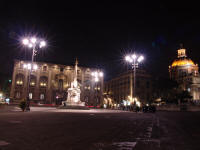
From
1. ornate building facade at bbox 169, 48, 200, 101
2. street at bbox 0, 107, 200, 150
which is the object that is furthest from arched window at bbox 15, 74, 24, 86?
ornate building facade at bbox 169, 48, 200, 101

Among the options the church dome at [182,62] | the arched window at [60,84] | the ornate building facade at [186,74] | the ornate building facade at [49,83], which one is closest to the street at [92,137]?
the ornate building facade at [49,83]

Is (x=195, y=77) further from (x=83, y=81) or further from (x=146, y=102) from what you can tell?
(x=83, y=81)

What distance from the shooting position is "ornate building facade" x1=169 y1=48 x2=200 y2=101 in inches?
3888

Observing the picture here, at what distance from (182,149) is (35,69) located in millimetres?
69054

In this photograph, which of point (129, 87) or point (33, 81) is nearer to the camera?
point (33, 81)

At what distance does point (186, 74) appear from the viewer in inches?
4377

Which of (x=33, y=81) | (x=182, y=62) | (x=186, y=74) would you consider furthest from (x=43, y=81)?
(x=182, y=62)

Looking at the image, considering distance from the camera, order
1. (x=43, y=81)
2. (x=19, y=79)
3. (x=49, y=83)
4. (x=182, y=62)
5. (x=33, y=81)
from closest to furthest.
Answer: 1. (x=19, y=79)
2. (x=33, y=81)
3. (x=43, y=81)
4. (x=49, y=83)
5. (x=182, y=62)

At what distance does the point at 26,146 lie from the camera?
437 cm

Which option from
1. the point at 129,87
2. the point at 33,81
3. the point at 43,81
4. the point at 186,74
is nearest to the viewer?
the point at 33,81

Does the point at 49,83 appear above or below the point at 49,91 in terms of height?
above

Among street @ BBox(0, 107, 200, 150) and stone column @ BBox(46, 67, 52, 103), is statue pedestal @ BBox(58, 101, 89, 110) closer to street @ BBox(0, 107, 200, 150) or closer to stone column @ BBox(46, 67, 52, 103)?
street @ BBox(0, 107, 200, 150)

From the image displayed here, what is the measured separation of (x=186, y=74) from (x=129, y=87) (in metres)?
40.3

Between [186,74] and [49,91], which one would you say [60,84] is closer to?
[49,91]
